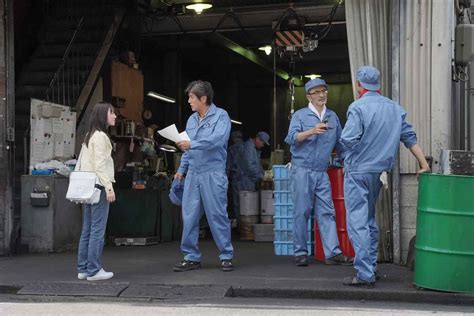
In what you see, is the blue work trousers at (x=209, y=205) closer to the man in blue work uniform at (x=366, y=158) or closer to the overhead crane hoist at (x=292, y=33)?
the man in blue work uniform at (x=366, y=158)

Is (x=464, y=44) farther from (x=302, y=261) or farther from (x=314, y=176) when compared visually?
(x=302, y=261)

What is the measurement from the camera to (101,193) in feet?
Result: 21.7

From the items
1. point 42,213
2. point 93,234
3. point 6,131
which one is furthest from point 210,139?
point 42,213

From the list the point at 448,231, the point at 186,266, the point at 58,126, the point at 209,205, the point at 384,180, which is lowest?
the point at 186,266

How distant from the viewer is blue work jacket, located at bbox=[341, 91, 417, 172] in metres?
6.09

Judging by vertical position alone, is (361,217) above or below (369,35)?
below

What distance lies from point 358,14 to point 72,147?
15.1ft

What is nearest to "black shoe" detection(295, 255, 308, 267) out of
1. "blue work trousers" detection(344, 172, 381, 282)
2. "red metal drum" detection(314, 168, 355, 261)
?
"red metal drum" detection(314, 168, 355, 261)

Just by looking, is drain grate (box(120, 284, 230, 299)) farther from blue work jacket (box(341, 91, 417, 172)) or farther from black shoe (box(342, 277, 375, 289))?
blue work jacket (box(341, 91, 417, 172))

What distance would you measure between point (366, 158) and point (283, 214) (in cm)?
215

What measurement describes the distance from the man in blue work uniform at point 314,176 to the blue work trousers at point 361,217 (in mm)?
1054

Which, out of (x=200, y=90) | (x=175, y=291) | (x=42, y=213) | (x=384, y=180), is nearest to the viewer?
(x=175, y=291)

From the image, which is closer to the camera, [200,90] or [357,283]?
[357,283]

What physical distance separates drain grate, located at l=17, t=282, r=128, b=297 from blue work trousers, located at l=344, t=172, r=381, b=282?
87.2 inches
